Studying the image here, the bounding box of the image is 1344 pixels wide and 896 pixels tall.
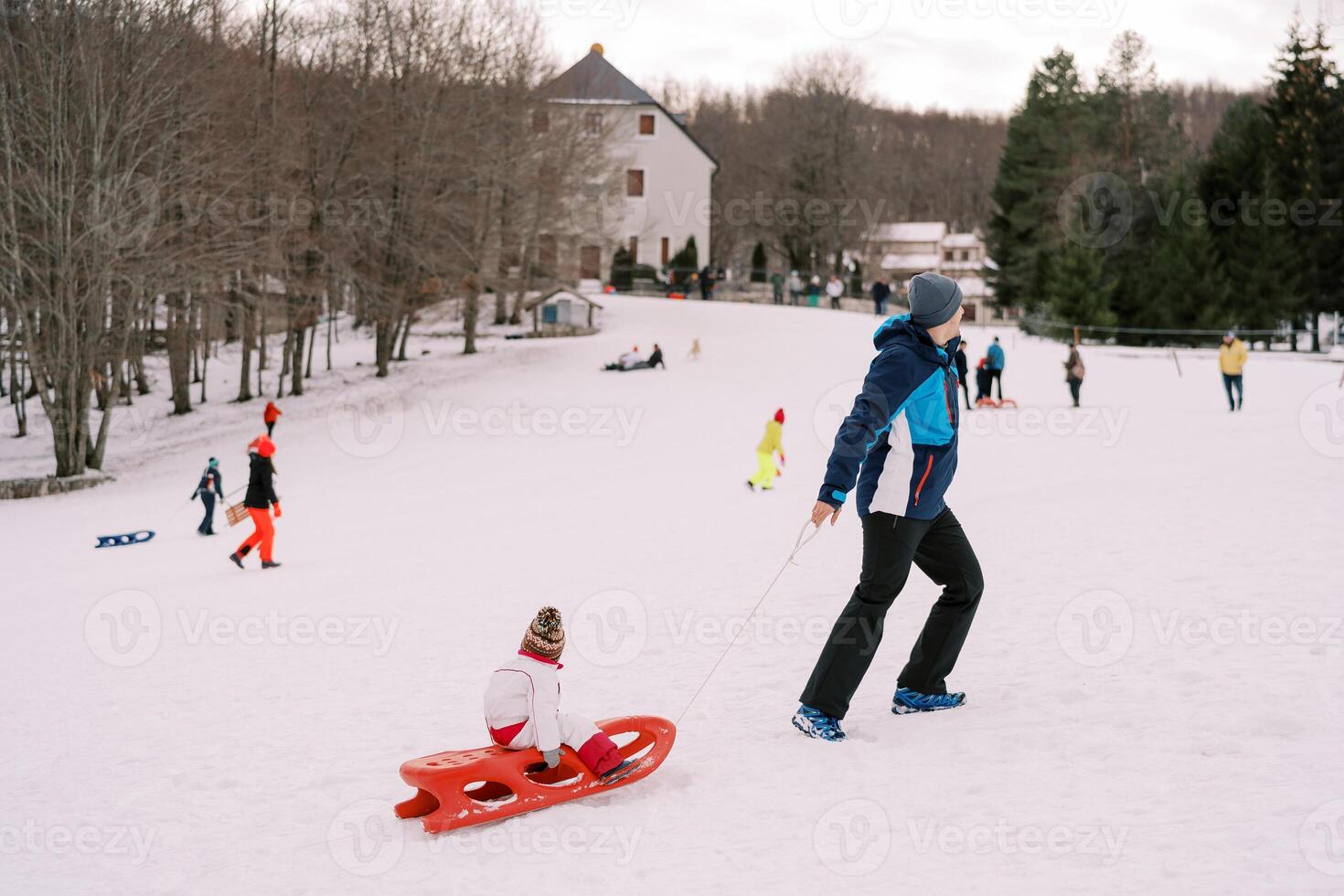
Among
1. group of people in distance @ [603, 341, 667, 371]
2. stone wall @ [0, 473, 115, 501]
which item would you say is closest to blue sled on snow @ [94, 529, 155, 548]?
stone wall @ [0, 473, 115, 501]

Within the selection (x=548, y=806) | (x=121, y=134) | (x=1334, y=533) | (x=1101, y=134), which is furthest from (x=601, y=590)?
(x=1101, y=134)

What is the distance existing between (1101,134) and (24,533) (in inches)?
2440

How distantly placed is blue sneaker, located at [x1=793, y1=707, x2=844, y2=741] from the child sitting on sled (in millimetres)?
1040

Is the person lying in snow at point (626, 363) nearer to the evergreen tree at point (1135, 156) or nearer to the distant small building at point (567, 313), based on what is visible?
the distant small building at point (567, 313)

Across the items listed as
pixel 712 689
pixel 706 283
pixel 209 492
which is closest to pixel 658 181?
pixel 706 283

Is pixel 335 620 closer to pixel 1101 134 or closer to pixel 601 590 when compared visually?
pixel 601 590

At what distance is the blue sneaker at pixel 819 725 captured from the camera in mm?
5543

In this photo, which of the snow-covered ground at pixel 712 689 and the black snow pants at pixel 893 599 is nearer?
the snow-covered ground at pixel 712 689

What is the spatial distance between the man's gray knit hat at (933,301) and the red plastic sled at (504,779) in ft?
7.77

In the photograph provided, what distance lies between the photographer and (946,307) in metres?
5.38

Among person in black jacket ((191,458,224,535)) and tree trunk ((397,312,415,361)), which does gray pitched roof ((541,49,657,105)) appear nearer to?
tree trunk ((397,312,415,361))

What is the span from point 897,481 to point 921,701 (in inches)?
55.0

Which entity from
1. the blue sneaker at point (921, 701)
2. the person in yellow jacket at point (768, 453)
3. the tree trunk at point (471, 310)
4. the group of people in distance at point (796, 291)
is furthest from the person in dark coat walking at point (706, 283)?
the blue sneaker at point (921, 701)

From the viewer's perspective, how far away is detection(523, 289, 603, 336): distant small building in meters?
43.4
